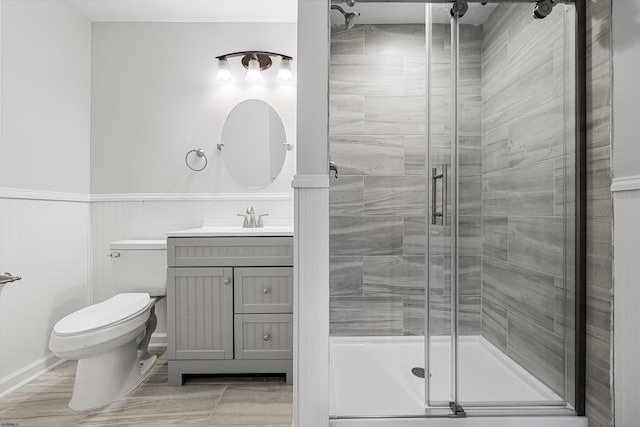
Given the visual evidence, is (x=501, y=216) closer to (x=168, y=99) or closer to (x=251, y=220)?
(x=251, y=220)

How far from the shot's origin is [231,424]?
63.9 inches

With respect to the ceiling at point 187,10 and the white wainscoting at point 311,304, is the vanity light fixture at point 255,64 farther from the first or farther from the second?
the white wainscoting at point 311,304

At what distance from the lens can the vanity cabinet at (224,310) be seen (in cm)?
198

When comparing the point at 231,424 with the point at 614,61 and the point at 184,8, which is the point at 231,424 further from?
the point at 184,8

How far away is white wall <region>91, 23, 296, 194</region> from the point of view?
8.12 ft

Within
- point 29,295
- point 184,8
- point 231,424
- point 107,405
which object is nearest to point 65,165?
point 29,295

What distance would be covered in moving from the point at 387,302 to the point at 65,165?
7.03 feet

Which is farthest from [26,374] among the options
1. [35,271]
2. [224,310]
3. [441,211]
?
[441,211]

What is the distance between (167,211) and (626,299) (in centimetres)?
244

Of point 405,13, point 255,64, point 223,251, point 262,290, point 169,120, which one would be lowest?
point 262,290

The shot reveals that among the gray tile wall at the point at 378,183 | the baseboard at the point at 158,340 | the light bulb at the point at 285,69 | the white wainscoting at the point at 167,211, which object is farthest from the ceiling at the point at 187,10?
the baseboard at the point at 158,340

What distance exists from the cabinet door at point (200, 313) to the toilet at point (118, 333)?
175 millimetres

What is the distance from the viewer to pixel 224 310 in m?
1.99

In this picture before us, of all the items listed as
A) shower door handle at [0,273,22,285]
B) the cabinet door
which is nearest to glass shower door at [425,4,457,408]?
the cabinet door
